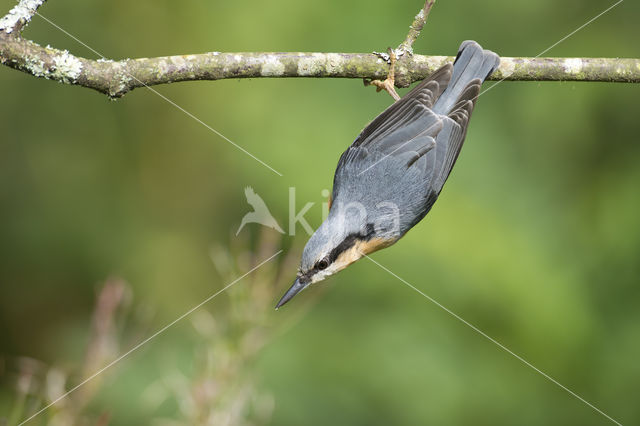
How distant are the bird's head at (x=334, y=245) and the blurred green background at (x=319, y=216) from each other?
54 cm

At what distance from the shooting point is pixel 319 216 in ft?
11.9

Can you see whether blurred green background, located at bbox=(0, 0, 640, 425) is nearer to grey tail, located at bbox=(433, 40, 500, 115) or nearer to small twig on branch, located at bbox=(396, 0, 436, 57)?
grey tail, located at bbox=(433, 40, 500, 115)

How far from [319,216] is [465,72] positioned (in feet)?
3.55

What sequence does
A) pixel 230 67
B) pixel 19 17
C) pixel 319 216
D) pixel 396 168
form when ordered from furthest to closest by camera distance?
pixel 319 216 → pixel 396 168 → pixel 230 67 → pixel 19 17

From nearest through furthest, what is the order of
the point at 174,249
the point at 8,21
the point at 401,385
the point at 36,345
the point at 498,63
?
the point at 8,21 < the point at 498,63 < the point at 401,385 < the point at 36,345 < the point at 174,249

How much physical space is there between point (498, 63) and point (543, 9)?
137cm

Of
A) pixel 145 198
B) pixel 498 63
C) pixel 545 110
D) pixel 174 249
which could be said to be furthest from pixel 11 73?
pixel 545 110

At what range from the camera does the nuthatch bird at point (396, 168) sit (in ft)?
8.94

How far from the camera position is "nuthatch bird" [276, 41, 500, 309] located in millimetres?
2725

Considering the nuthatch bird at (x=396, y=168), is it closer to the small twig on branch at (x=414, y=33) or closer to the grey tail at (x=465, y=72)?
the grey tail at (x=465, y=72)

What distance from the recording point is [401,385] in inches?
133

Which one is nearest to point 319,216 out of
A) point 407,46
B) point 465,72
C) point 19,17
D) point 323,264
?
point 323,264

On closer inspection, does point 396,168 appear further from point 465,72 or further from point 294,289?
point 294,289

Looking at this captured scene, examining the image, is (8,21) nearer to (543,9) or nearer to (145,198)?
(145,198)
